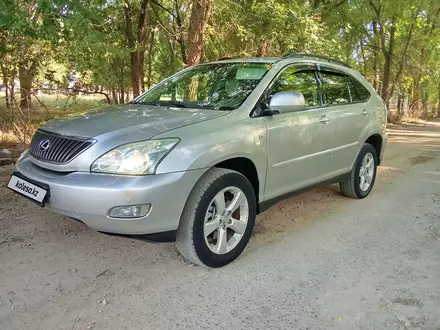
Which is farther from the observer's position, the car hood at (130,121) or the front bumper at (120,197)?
the car hood at (130,121)

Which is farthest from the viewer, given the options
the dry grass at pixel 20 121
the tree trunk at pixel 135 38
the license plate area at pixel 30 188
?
the tree trunk at pixel 135 38

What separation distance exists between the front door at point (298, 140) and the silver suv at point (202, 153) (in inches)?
0.5

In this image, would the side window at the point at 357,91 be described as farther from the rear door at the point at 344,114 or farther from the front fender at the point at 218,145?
the front fender at the point at 218,145

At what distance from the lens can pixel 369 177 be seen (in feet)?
17.4

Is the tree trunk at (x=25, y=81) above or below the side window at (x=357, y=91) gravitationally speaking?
above

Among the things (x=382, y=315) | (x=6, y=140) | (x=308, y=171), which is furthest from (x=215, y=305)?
(x=6, y=140)

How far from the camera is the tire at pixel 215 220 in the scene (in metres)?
2.95

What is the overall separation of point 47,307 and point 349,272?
90.6 inches

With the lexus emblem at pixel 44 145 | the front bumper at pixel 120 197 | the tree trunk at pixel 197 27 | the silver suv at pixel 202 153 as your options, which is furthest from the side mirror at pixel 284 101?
the tree trunk at pixel 197 27

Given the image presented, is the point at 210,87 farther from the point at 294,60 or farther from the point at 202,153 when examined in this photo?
the point at 202,153

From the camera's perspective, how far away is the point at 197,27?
7.51 metres

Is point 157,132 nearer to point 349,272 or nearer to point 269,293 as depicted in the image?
point 269,293

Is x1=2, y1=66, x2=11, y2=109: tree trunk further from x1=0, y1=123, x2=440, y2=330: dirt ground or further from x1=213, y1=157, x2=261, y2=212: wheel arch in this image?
x1=213, y1=157, x2=261, y2=212: wheel arch

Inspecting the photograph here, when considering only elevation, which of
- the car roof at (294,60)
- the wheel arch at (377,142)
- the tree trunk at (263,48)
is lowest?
the wheel arch at (377,142)
